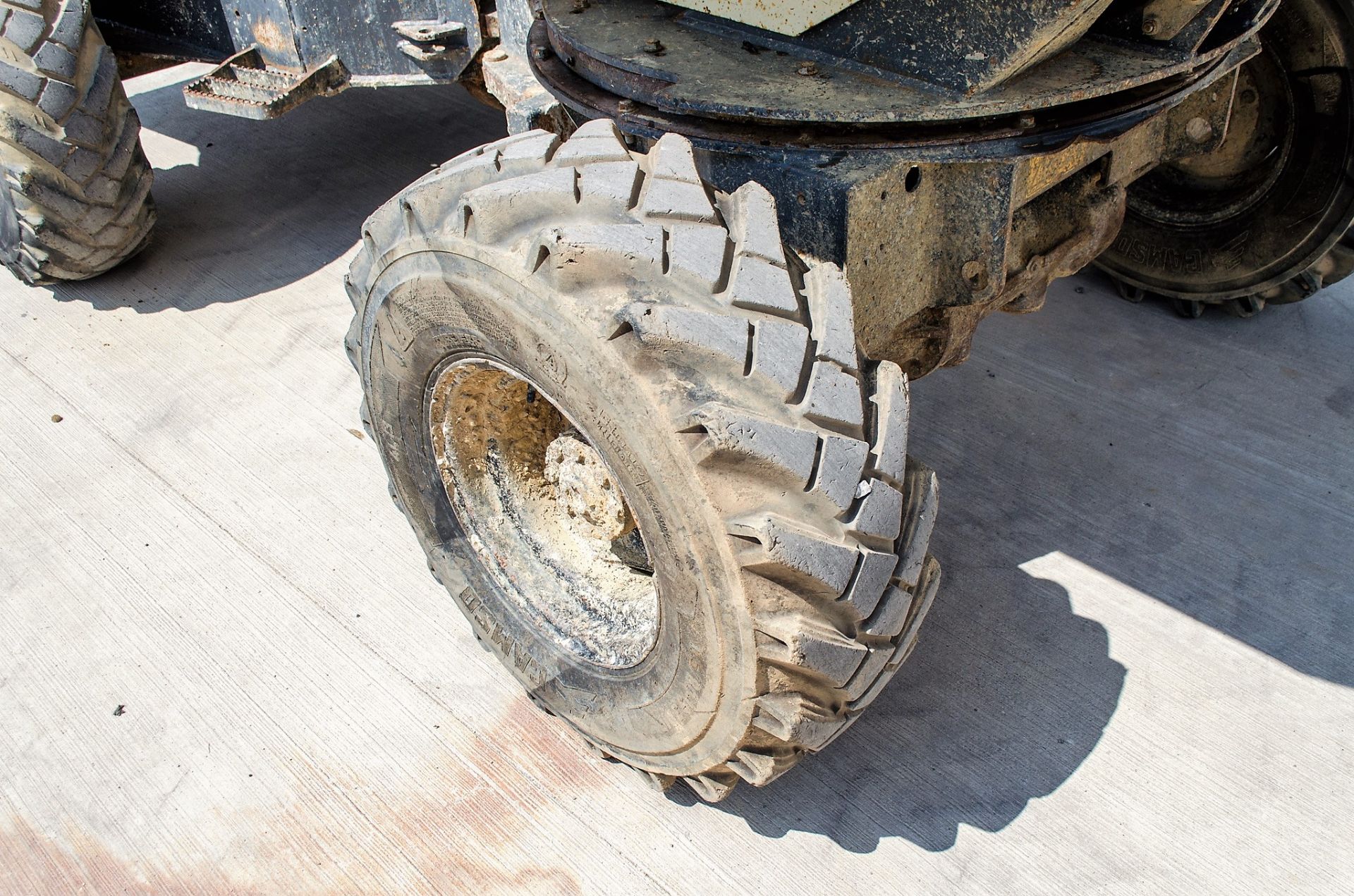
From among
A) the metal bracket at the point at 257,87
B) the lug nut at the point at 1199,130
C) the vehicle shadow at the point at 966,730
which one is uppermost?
the lug nut at the point at 1199,130

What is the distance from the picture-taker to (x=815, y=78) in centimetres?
190

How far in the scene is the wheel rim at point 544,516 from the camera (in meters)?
2.11

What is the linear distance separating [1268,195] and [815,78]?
6.25ft

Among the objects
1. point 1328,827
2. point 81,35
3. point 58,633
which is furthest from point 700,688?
point 81,35

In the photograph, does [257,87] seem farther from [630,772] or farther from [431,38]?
[630,772]

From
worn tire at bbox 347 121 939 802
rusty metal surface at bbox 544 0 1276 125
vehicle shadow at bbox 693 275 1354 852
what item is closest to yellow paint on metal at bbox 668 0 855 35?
rusty metal surface at bbox 544 0 1276 125

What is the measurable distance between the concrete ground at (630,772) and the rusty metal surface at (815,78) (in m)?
1.21

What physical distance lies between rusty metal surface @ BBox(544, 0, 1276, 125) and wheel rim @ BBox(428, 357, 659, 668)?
62 cm

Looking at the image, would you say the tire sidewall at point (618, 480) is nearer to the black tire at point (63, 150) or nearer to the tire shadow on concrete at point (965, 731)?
the tire shadow on concrete at point (965, 731)

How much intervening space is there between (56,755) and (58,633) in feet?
1.16

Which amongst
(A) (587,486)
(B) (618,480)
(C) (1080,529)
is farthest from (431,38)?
(C) (1080,529)

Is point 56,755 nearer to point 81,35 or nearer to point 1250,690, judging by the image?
point 81,35

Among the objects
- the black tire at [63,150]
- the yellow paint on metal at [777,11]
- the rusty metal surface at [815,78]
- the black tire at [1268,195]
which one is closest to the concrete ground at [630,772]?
the black tire at [1268,195]

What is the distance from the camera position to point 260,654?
2.51 meters
